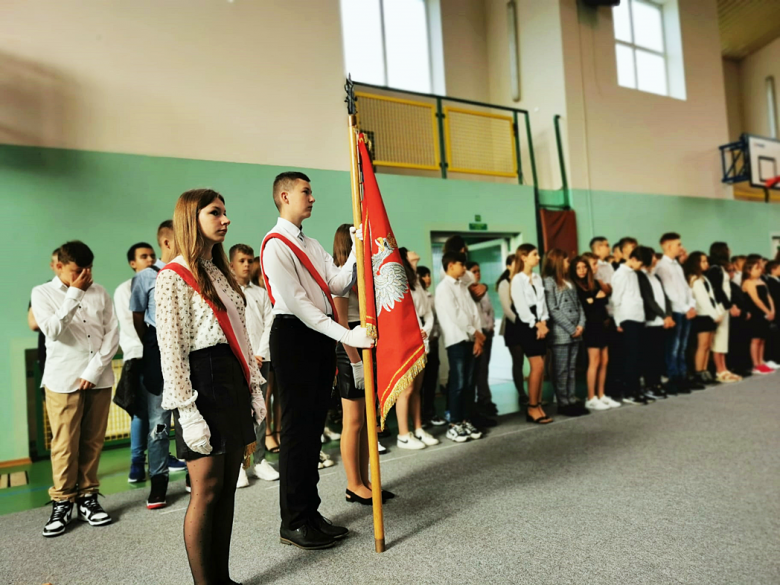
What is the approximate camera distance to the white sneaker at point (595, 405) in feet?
17.5

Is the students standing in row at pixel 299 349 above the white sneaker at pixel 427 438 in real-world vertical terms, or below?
above

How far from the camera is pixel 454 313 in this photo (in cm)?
469

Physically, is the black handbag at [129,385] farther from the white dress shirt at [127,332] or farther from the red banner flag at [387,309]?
the red banner flag at [387,309]

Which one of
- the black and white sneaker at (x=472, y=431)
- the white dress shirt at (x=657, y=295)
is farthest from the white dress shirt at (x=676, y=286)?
the black and white sneaker at (x=472, y=431)

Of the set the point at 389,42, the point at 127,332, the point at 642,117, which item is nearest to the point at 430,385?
the point at 127,332

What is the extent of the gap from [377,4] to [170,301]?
25.3 ft

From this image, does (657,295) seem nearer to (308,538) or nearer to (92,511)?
(308,538)

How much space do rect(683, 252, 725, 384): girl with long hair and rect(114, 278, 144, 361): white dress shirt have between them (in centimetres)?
598

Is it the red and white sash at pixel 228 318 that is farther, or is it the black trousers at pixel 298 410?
the black trousers at pixel 298 410

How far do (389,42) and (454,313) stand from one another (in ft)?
17.7

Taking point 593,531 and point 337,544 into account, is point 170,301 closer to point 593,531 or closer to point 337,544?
point 337,544

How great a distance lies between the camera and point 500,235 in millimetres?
7750

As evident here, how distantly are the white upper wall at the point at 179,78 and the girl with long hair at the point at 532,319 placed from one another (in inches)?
93.1

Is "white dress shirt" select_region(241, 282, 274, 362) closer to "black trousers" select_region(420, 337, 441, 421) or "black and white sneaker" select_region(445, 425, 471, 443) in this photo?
"black and white sneaker" select_region(445, 425, 471, 443)
